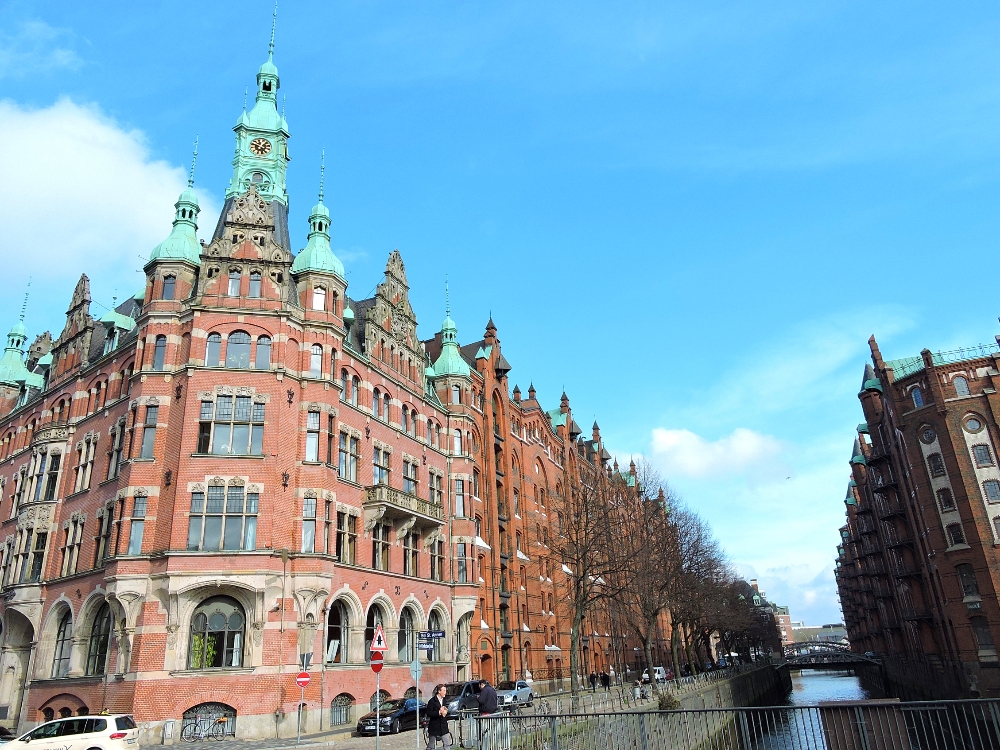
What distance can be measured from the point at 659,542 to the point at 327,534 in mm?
29048

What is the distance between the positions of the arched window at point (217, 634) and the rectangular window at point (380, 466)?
37.7 ft

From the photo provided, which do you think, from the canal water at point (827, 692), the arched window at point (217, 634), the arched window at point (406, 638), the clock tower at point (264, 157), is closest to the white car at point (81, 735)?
the arched window at point (217, 634)

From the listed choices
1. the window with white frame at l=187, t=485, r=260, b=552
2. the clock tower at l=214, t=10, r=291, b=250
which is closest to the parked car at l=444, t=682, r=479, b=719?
the window with white frame at l=187, t=485, r=260, b=552

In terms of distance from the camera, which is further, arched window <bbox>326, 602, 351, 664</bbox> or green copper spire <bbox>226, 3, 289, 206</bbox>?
green copper spire <bbox>226, 3, 289, 206</bbox>

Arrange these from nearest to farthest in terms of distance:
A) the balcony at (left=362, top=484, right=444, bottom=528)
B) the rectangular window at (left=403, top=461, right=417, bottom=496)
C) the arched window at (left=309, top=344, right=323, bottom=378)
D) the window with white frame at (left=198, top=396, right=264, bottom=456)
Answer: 1. the window with white frame at (left=198, top=396, right=264, bottom=456)
2. the arched window at (left=309, top=344, right=323, bottom=378)
3. the balcony at (left=362, top=484, right=444, bottom=528)
4. the rectangular window at (left=403, top=461, right=417, bottom=496)

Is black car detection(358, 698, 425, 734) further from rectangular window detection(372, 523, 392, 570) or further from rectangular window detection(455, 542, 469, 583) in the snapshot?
rectangular window detection(455, 542, 469, 583)

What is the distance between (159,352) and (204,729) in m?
18.4

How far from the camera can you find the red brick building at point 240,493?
31781 mm

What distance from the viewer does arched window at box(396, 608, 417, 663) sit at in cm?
4108

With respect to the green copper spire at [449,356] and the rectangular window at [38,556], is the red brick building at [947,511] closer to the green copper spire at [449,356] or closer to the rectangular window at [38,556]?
the green copper spire at [449,356]

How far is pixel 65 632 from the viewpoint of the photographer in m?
38.1

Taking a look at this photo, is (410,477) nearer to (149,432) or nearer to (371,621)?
(371,621)

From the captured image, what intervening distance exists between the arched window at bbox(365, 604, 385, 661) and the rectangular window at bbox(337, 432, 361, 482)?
24.6ft

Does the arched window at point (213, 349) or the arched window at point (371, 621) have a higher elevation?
the arched window at point (213, 349)
